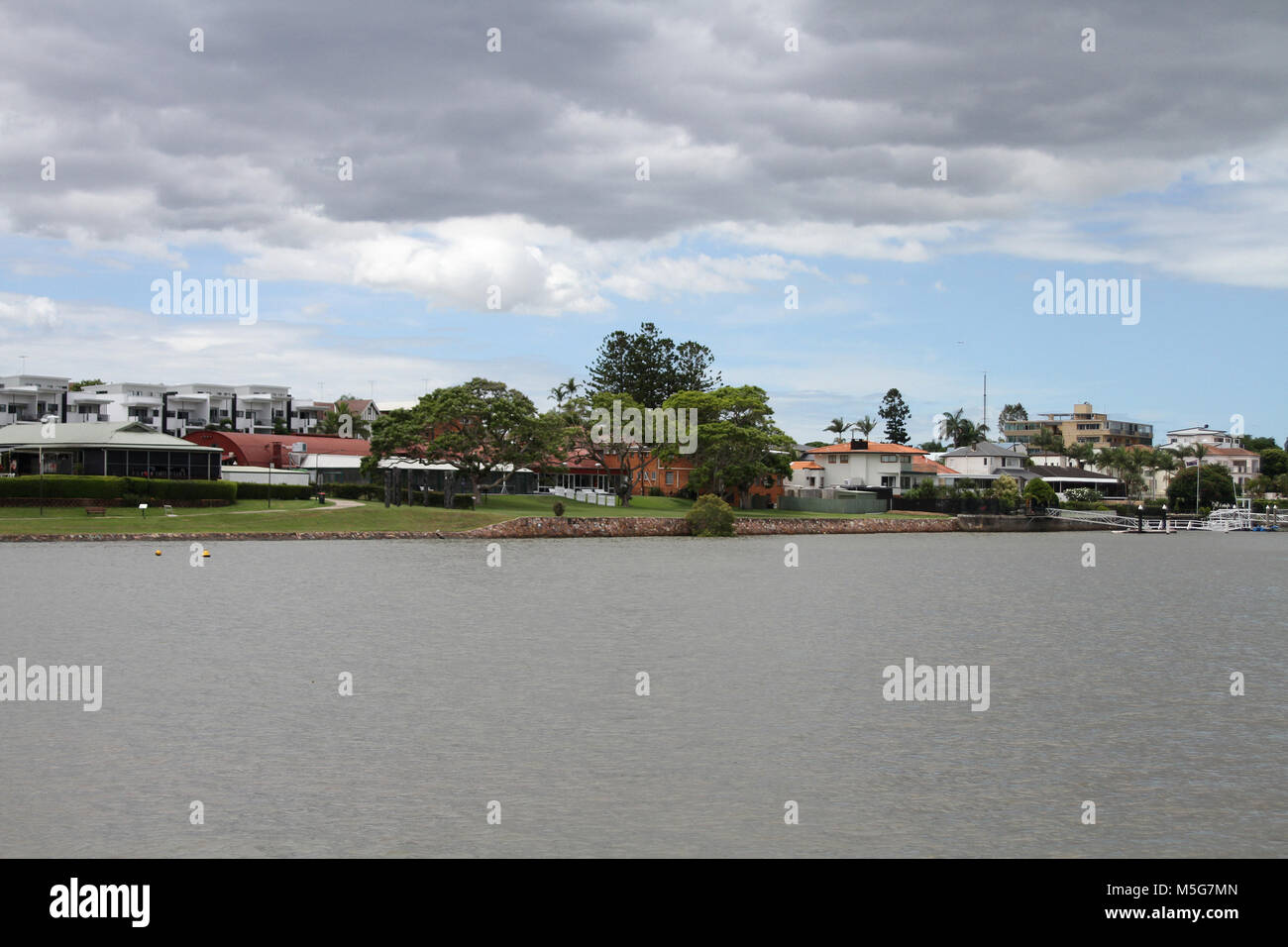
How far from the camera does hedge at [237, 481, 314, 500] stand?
223 feet

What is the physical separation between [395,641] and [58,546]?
106 ft

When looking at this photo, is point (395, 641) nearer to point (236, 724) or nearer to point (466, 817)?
point (236, 724)

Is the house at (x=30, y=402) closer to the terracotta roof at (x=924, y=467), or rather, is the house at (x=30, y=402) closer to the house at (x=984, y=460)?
the terracotta roof at (x=924, y=467)

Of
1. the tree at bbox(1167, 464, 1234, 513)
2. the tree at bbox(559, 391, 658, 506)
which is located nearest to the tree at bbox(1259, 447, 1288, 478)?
the tree at bbox(1167, 464, 1234, 513)

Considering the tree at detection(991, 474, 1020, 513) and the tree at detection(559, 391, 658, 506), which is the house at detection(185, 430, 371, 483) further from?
the tree at detection(991, 474, 1020, 513)

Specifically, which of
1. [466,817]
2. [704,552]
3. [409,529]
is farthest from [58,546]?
[466,817]

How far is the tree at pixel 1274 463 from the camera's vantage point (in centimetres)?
17450

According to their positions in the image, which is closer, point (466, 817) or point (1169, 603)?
point (466, 817)

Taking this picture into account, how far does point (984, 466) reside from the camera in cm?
13350

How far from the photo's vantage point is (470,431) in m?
71.8

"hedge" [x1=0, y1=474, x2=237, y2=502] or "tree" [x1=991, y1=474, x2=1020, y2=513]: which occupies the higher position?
"hedge" [x1=0, y1=474, x2=237, y2=502]

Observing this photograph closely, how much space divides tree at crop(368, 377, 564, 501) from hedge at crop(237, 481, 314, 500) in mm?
4463
